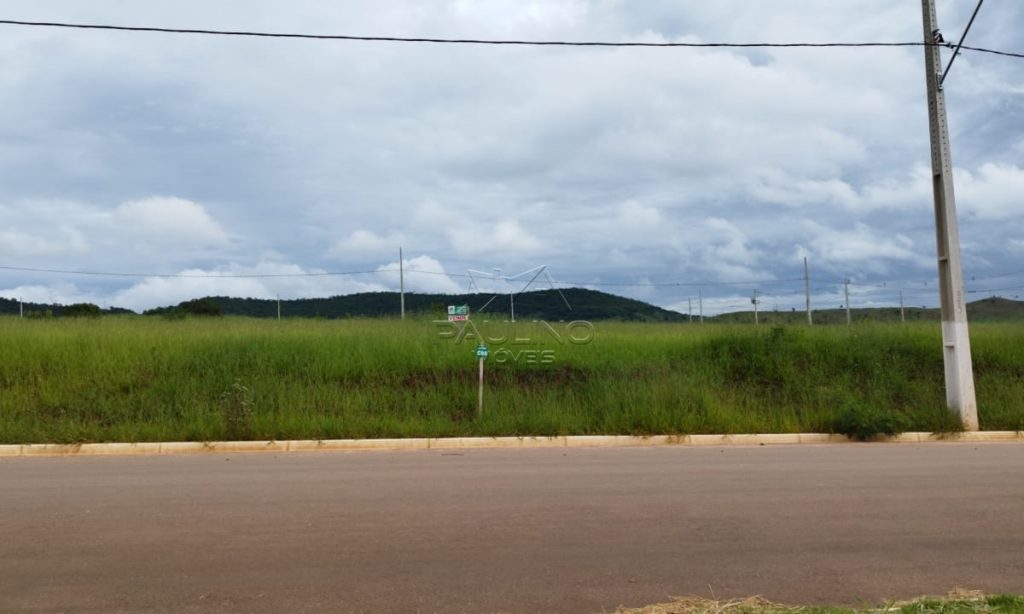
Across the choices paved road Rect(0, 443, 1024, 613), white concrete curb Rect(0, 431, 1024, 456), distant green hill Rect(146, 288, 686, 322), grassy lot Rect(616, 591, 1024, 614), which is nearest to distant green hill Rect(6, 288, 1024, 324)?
distant green hill Rect(146, 288, 686, 322)

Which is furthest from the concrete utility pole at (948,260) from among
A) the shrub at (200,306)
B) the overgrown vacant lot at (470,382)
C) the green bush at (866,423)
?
the shrub at (200,306)

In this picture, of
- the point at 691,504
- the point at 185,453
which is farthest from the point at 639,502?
the point at 185,453

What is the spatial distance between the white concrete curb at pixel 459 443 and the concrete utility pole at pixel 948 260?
2.86 ft

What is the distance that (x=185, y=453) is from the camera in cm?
1239

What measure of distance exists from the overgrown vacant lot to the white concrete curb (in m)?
0.28

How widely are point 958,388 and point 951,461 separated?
13.8 feet

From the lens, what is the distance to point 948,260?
14.5 metres

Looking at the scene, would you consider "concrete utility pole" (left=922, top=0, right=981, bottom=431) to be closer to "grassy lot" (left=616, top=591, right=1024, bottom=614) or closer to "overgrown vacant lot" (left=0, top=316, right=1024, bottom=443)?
"overgrown vacant lot" (left=0, top=316, right=1024, bottom=443)

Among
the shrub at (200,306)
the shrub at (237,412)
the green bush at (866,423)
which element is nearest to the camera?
the shrub at (237,412)

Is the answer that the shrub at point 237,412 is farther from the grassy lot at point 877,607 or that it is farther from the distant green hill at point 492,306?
the grassy lot at point 877,607

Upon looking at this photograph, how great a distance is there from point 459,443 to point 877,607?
29.7 feet

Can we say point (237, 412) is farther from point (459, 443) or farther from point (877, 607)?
point (877, 607)

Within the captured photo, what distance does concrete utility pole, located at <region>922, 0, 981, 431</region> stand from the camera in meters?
14.2

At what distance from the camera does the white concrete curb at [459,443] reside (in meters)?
12.6
